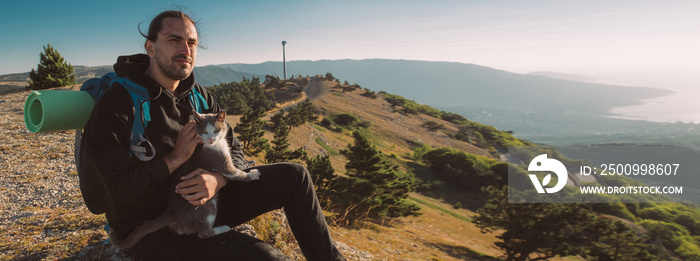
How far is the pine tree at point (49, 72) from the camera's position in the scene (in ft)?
100

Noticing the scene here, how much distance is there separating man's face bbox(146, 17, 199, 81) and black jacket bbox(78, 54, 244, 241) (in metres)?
0.22

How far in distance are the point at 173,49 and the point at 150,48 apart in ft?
0.96

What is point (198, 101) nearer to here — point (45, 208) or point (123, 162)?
point (123, 162)

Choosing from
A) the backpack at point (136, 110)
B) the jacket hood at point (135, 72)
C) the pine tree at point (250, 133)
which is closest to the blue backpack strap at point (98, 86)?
the backpack at point (136, 110)

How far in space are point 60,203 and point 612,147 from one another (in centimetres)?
17796

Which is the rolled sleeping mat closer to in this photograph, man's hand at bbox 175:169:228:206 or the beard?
the beard

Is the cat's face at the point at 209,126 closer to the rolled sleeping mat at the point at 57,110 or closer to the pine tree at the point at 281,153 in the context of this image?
the rolled sleeping mat at the point at 57,110

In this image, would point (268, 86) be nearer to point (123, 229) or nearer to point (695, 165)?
point (123, 229)

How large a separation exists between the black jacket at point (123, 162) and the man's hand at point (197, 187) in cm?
17

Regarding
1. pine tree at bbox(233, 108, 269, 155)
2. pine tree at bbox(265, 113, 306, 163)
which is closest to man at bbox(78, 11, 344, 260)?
pine tree at bbox(265, 113, 306, 163)

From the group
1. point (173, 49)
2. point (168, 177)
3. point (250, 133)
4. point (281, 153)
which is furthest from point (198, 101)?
point (250, 133)

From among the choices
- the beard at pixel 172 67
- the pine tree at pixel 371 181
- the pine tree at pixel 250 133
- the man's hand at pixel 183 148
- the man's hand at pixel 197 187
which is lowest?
the pine tree at pixel 371 181

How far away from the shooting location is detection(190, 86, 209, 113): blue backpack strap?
3859 millimetres

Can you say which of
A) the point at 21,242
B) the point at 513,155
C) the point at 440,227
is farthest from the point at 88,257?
the point at 513,155
